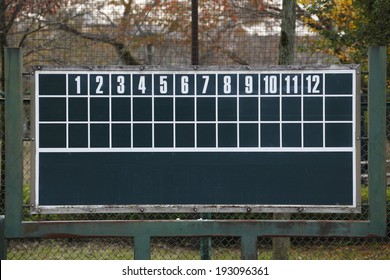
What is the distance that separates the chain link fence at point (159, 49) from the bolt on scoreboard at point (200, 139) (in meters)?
1.70

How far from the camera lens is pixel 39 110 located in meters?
5.56

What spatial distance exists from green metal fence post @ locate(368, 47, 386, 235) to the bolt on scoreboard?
0.12 m

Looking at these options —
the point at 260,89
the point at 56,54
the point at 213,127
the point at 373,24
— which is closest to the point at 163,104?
the point at 213,127

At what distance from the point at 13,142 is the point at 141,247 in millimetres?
1295

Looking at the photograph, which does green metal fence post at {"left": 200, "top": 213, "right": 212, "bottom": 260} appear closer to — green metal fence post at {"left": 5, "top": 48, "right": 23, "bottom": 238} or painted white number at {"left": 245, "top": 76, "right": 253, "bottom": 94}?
painted white number at {"left": 245, "top": 76, "right": 253, "bottom": 94}

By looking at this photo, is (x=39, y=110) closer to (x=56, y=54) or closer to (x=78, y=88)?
(x=78, y=88)

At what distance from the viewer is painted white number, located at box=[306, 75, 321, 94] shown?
559 cm

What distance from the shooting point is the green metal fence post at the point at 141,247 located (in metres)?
5.64

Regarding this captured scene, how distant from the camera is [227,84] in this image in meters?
5.61

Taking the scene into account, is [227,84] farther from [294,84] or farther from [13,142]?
[13,142]

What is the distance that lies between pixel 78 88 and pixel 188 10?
28.1 feet

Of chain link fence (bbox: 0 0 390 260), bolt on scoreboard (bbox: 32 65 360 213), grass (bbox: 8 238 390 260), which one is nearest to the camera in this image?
bolt on scoreboard (bbox: 32 65 360 213)

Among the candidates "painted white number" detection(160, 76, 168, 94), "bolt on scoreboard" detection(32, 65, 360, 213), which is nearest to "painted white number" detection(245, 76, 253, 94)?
"bolt on scoreboard" detection(32, 65, 360, 213)

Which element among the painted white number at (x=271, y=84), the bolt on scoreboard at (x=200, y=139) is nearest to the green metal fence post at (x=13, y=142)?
the bolt on scoreboard at (x=200, y=139)
